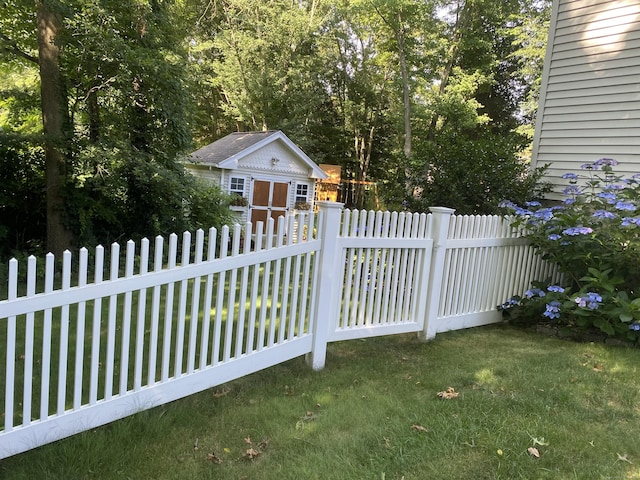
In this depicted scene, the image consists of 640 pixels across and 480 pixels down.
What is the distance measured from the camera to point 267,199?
15.0 m

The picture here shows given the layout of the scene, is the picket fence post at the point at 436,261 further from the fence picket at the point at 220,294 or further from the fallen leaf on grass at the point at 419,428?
the fence picket at the point at 220,294

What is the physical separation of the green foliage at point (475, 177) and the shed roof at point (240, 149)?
8012mm

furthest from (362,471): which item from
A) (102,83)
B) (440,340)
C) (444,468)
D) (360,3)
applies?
(360,3)

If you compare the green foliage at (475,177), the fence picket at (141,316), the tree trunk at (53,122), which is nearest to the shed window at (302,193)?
the tree trunk at (53,122)

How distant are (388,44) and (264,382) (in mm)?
19186

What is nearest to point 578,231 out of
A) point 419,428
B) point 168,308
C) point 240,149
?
point 419,428

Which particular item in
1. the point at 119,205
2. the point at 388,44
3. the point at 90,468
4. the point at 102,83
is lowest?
the point at 90,468

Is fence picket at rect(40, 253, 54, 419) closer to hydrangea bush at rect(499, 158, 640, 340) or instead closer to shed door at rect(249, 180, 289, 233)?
hydrangea bush at rect(499, 158, 640, 340)

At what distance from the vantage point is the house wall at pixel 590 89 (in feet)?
19.6

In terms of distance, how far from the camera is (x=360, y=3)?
1723cm

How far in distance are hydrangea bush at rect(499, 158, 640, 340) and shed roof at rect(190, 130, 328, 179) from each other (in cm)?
986

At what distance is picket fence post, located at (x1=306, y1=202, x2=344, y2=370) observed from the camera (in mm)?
3639

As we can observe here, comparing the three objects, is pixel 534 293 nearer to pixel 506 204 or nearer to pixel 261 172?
pixel 506 204

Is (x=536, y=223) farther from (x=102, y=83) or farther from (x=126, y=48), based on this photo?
(x=102, y=83)
